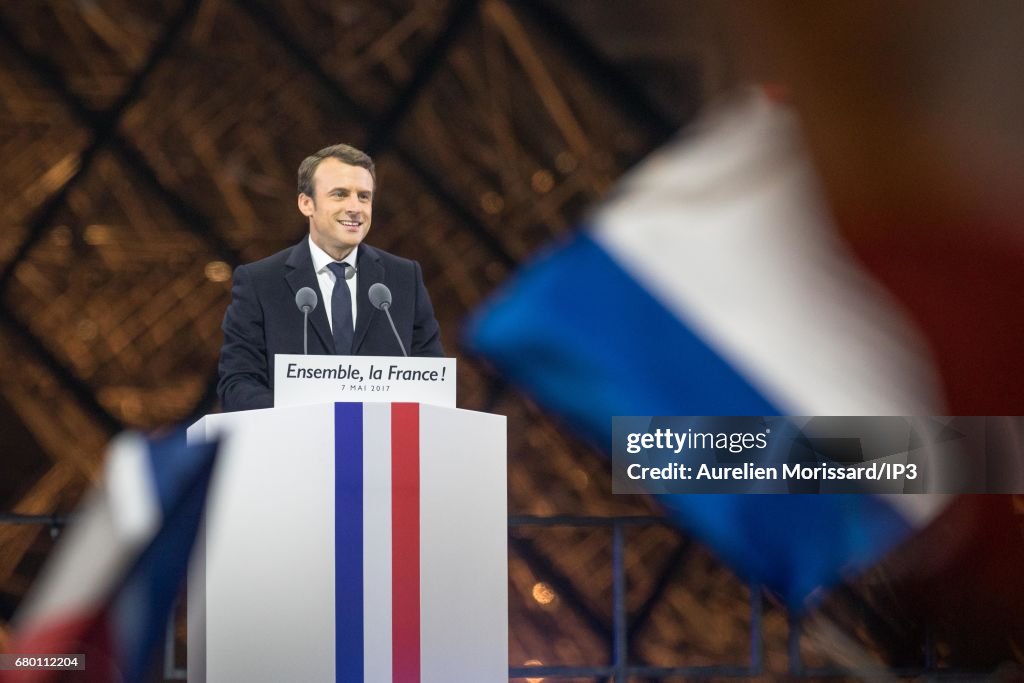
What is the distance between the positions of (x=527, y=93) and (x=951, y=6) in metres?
1.31

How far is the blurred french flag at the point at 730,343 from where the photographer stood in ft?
13.0

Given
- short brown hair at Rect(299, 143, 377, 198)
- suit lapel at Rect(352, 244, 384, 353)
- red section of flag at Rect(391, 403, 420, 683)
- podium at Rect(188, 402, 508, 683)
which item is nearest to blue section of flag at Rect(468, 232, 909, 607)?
suit lapel at Rect(352, 244, 384, 353)

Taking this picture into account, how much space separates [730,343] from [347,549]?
195 cm

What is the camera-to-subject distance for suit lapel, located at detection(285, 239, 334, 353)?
9.75 ft

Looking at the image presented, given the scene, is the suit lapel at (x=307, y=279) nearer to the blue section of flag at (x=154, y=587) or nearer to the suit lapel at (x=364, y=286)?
the suit lapel at (x=364, y=286)

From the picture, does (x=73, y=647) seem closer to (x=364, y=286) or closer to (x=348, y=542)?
(x=364, y=286)

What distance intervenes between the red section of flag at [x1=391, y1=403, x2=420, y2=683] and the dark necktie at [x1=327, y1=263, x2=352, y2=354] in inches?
24.9

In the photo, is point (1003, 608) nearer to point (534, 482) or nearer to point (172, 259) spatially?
point (534, 482)

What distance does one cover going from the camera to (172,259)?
156 inches

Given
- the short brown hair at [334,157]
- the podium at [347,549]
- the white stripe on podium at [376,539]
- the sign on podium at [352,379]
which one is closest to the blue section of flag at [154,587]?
the short brown hair at [334,157]

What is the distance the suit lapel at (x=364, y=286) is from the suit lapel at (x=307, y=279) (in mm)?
64

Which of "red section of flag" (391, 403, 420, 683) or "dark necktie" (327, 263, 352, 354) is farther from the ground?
"dark necktie" (327, 263, 352, 354)

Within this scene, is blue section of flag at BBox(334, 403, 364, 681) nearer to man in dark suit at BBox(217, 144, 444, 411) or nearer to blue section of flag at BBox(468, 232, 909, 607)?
man in dark suit at BBox(217, 144, 444, 411)

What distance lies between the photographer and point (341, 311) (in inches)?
119
